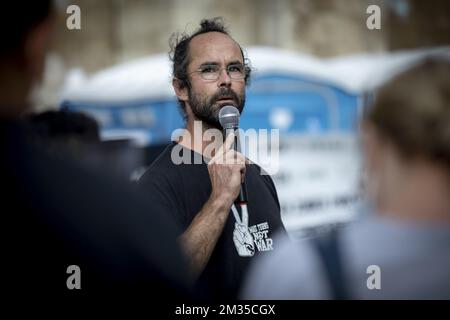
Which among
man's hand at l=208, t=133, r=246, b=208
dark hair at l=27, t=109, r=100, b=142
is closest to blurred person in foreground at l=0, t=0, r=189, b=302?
man's hand at l=208, t=133, r=246, b=208

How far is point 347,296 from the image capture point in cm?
150

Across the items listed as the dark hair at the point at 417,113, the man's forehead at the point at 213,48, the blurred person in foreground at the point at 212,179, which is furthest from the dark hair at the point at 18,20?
the man's forehead at the point at 213,48

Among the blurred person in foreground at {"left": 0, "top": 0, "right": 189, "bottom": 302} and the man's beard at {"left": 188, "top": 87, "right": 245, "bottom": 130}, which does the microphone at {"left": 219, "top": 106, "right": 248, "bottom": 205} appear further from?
the blurred person in foreground at {"left": 0, "top": 0, "right": 189, "bottom": 302}

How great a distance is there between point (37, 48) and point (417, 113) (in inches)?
27.9

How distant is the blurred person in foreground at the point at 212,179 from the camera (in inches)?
74.5

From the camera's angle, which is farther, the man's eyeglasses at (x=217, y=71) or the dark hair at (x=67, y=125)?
the dark hair at (x=67, y=125)

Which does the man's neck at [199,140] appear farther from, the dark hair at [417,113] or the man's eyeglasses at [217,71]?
the dark hair at [417,113]

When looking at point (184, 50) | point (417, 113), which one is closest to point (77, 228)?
point (417, 113)

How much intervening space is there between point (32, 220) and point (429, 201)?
32.8 inches

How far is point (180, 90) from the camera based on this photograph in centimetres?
221

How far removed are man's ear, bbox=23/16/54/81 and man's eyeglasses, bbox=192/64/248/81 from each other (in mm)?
1103
